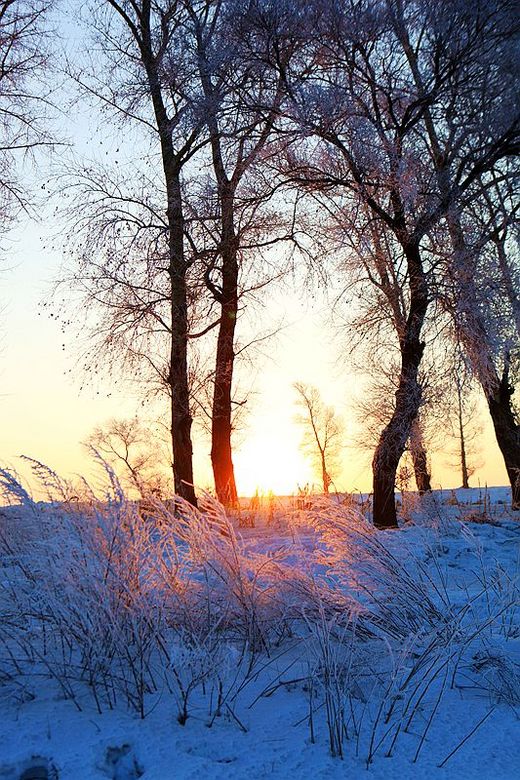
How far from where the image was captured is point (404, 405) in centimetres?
972

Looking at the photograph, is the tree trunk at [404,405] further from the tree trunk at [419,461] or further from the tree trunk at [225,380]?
the tree trunk at [225,380]

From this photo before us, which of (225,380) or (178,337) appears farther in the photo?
(225,380)

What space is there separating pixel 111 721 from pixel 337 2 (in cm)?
848

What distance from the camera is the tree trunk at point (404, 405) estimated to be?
9.64 m

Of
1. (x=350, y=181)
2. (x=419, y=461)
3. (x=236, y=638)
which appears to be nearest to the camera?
(x=236, y=638)

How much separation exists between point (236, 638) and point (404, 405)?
6.48m

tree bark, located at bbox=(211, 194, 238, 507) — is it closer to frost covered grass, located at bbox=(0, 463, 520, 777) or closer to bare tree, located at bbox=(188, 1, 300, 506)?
bare tree, located at bbox=(188, 1, 300, 506)

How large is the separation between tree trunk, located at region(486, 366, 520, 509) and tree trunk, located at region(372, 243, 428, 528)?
3501 millimetres

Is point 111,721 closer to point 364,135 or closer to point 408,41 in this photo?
point 364,135

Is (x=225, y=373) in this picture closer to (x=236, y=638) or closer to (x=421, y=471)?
(x=421, y=471)

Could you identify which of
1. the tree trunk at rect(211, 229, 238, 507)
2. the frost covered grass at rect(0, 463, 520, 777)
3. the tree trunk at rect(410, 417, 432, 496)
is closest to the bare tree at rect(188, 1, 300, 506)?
the tree trunk at rect(211, 229, 238, 507)

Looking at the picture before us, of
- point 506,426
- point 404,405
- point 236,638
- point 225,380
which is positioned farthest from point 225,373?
point 236,638

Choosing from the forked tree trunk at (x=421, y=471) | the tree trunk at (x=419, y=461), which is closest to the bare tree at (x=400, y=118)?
the tree trunk at (x=419, y=461)

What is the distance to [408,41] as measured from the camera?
380 inches
